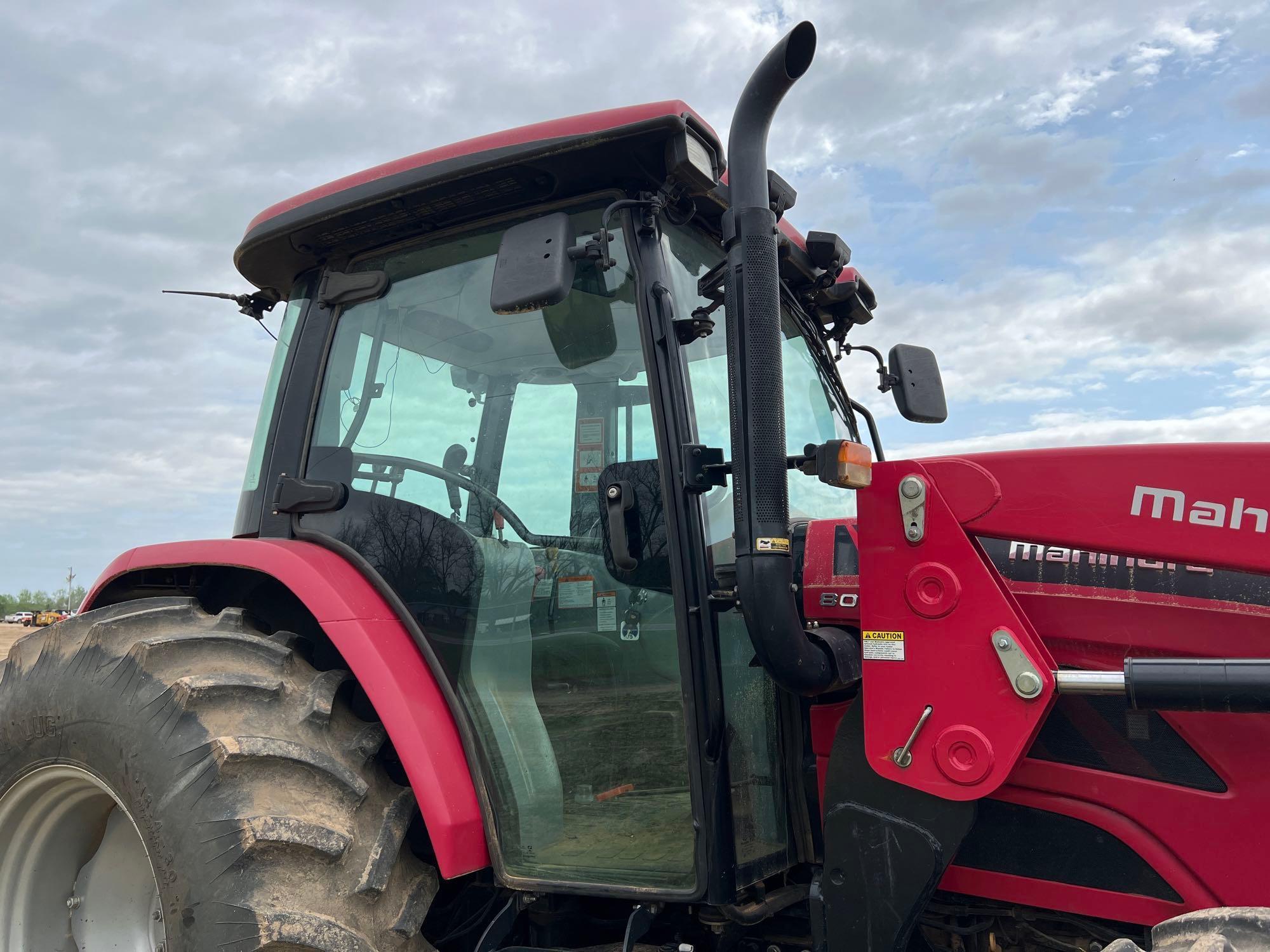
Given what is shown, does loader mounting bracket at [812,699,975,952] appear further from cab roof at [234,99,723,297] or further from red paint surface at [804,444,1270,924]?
cab roof at [234,99,723,297]

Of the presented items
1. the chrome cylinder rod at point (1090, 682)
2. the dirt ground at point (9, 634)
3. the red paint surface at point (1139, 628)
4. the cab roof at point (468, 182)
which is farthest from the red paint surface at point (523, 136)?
the dirt ground at point (9, 634)

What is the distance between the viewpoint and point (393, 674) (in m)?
2.25

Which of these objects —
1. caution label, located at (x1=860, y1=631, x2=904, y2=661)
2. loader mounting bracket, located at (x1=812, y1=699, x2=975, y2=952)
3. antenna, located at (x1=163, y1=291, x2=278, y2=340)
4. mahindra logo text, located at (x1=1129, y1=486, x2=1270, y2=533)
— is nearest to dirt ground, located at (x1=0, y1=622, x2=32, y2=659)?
antenna, located at (x1=163, y1=291, x2=278, y2=340)

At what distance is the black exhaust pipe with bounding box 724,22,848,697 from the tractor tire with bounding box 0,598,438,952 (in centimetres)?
98

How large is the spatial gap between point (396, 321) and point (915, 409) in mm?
1608

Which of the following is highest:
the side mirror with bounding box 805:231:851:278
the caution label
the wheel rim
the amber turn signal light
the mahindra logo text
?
the side mirror with bounding box 805:231:851:278

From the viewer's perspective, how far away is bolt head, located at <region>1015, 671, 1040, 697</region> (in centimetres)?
185

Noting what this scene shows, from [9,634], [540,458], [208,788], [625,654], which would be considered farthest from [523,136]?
[9,634]

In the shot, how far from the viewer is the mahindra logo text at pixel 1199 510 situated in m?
1.82

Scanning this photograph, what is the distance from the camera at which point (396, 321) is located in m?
2.62

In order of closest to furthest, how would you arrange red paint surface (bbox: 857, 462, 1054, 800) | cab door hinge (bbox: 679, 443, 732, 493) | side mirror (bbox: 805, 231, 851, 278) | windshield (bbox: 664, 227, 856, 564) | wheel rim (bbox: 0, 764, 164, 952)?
1. red paint surface (bbox: 857, 462, 1054, 800)
2. cab door hinge (bbox: 679, 443, 732, 493)
3. windshield (bbox: 664, 227, 856, 564)
4. wheel rim (bbox: 0, 764, 164, 952)
5. side mirror (bbox: 805, 231, 851, 278)

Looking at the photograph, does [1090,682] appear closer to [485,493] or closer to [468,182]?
[485,493]

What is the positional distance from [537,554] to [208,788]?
0.87 meters

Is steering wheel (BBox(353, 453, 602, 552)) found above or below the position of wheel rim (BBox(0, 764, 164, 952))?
above
